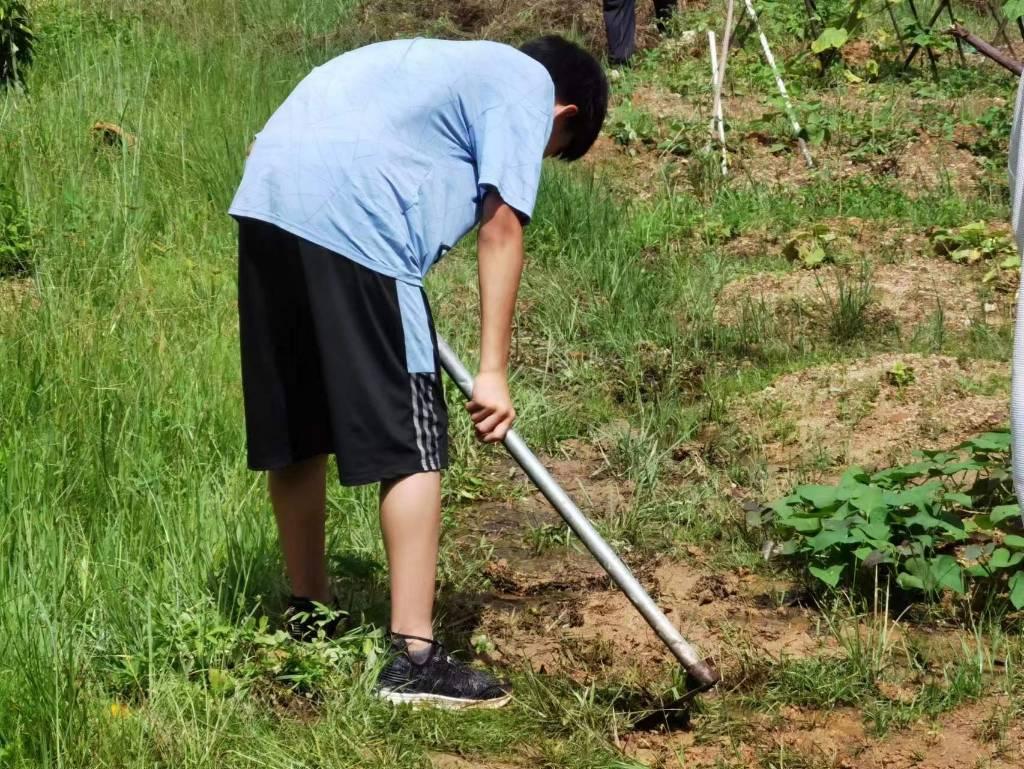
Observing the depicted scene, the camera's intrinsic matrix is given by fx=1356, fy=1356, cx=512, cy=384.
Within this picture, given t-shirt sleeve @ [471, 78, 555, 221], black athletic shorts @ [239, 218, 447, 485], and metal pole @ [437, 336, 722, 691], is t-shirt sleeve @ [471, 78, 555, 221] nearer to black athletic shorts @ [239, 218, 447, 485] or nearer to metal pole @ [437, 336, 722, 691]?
black athletic shorts @ [239, 218, 447, 485]

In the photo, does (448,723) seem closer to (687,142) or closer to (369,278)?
(369,278)

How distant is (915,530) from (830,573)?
0.27 meters

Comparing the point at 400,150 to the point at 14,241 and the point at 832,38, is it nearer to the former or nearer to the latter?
the point at 14,241

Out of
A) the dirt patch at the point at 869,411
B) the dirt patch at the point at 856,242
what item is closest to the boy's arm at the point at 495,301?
the dirt patch at the point at 869,411

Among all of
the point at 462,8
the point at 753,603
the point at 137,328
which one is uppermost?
the point at 462,8

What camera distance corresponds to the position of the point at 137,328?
4.34m

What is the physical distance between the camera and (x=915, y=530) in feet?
11.2

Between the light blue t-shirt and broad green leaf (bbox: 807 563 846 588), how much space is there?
1.28 metres

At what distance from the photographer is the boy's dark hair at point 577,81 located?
2.75 meters

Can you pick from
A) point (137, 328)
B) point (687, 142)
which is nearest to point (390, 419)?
point (137, 328)

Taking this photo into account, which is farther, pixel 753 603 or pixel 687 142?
pixel 687 142

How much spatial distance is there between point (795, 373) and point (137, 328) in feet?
7.40

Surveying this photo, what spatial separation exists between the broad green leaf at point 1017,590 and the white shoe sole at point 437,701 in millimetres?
1203

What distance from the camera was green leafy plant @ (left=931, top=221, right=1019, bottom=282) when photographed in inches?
230
